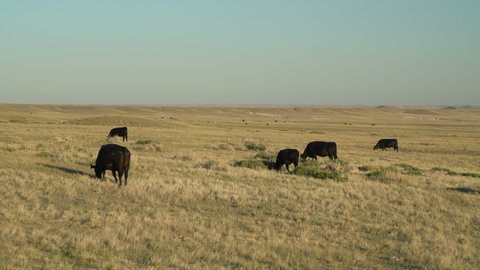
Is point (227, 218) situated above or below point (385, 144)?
above

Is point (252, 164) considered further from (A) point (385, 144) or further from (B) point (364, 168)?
(A) point (385, 144)

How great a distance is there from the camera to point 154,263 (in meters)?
8.53

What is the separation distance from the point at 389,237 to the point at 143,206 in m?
6.19

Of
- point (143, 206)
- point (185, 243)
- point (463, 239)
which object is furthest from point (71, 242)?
point (463, 239)

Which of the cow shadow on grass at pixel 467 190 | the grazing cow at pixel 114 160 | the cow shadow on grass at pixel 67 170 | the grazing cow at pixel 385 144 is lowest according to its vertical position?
the grazing cow at pixel 385 144

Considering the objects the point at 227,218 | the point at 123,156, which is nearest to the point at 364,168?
the point at 123,156

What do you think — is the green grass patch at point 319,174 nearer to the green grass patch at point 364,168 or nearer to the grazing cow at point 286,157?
the grazing cow at point 286,157

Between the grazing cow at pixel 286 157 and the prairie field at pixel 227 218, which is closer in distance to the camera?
the prairie field at pixel 227 218

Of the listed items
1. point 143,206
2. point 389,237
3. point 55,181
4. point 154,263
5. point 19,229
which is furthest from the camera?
point 55,181

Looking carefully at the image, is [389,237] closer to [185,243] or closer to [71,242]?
[185,243]

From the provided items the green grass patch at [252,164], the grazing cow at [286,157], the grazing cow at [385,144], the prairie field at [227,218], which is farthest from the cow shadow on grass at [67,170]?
the grazing cow at [385,144]

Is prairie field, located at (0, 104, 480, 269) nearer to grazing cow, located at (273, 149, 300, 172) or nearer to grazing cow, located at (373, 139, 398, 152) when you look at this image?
grazing cow, located at (273, 149, 300, 172)

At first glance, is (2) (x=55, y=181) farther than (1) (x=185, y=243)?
Yes

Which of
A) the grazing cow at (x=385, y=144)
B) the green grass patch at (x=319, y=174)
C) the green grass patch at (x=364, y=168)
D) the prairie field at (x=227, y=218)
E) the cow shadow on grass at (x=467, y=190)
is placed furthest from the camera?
the grazing cow at (x=385, y=144)
